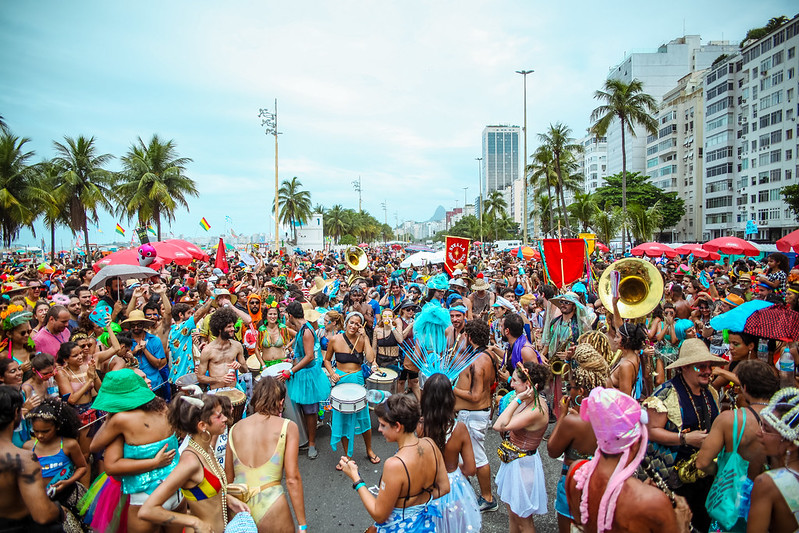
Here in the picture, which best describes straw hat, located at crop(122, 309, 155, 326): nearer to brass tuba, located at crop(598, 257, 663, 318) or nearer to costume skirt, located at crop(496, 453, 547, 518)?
costume skirt, located at crop(496, 453, 547, 518)

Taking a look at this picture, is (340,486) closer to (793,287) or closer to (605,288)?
(605,288)

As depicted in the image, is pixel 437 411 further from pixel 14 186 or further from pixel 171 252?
pixel 14 186

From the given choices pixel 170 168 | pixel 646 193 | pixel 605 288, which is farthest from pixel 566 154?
pixel 605 288

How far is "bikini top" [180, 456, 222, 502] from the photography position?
2635mm

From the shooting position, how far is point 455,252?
12195mm

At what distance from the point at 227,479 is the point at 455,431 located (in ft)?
5.51

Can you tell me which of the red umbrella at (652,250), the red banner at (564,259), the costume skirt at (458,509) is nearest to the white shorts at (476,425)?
the costume skirt at (458,509)

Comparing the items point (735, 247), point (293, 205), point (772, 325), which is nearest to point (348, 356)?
point (772, 325)

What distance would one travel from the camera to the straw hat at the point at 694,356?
3047 mm

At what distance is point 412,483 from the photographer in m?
2.56

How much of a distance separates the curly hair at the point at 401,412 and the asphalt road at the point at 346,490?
1.99 meters

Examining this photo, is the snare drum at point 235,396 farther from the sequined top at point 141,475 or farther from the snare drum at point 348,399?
the sequined top at point 141,475

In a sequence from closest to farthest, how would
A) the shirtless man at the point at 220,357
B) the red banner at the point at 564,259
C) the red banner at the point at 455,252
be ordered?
the shirtless man at the point at 220,357 < the red banner at the point at 564,259 < the red banner at the point at 455,252

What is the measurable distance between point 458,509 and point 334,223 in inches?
3181
